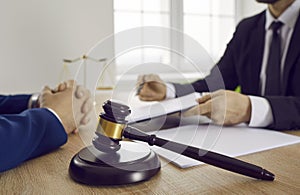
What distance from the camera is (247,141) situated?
69cm

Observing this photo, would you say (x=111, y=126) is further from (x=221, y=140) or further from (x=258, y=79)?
(x=258, y=79)

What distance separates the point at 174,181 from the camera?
47 cm

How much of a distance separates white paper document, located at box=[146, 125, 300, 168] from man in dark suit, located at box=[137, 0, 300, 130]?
4cm

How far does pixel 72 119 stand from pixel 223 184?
1.46 ft

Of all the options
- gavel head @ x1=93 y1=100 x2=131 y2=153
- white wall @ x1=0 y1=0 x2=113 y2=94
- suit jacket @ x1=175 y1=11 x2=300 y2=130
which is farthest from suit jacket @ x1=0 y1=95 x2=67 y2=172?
white wall @ x1=0 y1=0 x2=113 y2=94

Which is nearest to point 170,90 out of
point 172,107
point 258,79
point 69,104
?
point 172,107

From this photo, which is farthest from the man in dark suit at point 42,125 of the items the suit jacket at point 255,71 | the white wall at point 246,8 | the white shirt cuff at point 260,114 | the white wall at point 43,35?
the white wall at point 246,8

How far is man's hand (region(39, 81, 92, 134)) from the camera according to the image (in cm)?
78

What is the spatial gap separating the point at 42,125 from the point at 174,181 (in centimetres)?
30

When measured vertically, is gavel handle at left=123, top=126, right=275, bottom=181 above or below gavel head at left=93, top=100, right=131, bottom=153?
below

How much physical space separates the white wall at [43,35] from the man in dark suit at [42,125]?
3.99 feet

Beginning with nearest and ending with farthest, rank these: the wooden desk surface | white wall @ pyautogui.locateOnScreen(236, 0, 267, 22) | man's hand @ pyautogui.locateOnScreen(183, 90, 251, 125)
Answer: the wooden desk surface → man's hand @ pyautogui.locateOnScreen(183, 90, 251, 125) → white wall @ pyautogui.locateOnScreen(236, 0, 267, 22)

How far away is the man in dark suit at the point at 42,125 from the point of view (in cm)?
55

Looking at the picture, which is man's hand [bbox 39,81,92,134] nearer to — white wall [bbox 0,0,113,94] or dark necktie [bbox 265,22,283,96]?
dark necktie [bbox 265,22,283,96]
